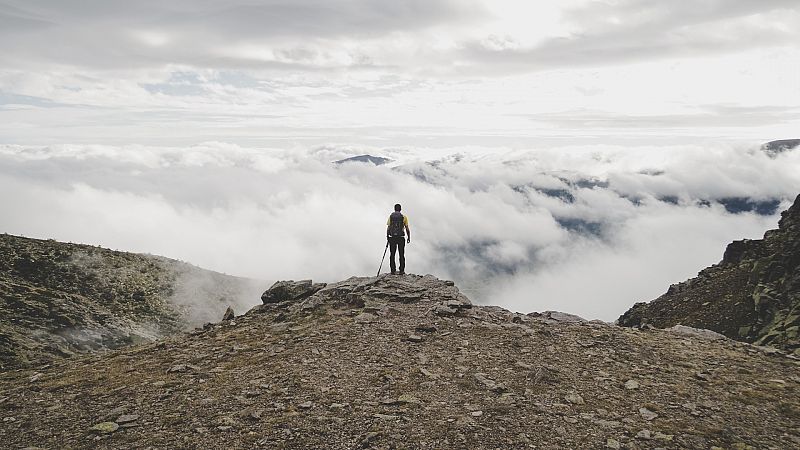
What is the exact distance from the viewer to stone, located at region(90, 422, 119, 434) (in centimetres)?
1113

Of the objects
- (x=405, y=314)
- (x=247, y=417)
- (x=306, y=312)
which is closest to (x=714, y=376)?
(x=405, y=314)

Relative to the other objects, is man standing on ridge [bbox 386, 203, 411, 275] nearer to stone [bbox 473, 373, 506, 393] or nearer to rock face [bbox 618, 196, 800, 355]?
stone [bbox 473, 373, 506, 393]

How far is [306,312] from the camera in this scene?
824 inches

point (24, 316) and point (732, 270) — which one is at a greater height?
point (732, 270)

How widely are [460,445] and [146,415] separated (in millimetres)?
7664

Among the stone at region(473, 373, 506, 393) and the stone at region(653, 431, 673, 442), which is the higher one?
the stone at region(473, 373, 506, 393)

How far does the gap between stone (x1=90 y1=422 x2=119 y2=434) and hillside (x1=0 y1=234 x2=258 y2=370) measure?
1329cm

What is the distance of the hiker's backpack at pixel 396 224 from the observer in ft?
78.8

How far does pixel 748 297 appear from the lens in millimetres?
36125

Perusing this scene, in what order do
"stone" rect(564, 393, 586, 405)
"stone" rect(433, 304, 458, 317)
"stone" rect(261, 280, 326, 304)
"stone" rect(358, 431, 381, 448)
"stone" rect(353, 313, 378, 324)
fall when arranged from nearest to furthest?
"stone" rect(358, 431, 381, 448), "stone" rect(564, 393, 586, 405), "stone" rect(353, 313, 378, 324), "stone" rect(433, 304, 458, 317), "stone" rect(261, 280, 326, 304)

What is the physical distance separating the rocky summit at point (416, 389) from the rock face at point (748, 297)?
13021 millimetres

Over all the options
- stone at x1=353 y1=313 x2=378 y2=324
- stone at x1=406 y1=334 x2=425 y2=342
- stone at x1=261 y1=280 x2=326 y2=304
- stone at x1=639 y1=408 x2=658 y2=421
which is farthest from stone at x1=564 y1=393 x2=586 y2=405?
stone at x1=261 y1=280 x2=326 y2=304

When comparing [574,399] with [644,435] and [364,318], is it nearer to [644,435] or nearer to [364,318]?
[644,435]

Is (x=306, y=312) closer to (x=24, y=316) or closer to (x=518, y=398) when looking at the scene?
(x=518, y=398)
